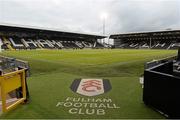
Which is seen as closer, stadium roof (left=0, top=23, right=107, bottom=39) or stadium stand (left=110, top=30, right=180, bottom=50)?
stadium roof (left=0, top=23, right=107, bottom=39)

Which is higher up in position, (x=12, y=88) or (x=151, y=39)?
(x=151, y=39)

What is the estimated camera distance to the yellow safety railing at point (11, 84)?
17.6ft

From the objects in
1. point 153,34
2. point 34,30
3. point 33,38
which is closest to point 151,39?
point 153,34

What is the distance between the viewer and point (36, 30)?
258 ft

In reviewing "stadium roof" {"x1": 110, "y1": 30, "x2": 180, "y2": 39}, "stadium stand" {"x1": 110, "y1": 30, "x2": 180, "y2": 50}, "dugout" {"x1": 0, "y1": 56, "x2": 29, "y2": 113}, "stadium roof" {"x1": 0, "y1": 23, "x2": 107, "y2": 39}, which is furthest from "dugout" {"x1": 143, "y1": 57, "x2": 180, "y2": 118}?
"stadium roof" {"x1": 110, "y1": 30, "x2": 180, "y2": 39}

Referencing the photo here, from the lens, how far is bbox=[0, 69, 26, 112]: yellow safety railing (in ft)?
17.6

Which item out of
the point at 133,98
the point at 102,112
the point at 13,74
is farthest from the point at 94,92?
the point at 13,74

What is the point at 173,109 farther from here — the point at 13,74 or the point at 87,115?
the point at 13,74

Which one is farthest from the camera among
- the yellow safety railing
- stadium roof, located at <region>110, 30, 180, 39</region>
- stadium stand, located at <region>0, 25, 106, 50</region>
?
stadium roof, located at <region>110, 30, 180, 39</region>

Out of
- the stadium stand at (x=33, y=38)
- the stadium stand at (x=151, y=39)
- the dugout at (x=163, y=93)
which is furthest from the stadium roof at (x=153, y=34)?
the dugout at (x=163, y=93)

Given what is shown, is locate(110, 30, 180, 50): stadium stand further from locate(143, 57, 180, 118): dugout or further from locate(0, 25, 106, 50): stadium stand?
locate(143, 57, 180, 118): dugout

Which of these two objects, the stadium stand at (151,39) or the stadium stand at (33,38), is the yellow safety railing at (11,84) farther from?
the stadium stand at (151,39)

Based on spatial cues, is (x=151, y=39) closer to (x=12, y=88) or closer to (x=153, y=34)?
(x=153, y=34)

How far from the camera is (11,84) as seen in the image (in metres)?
5.76
